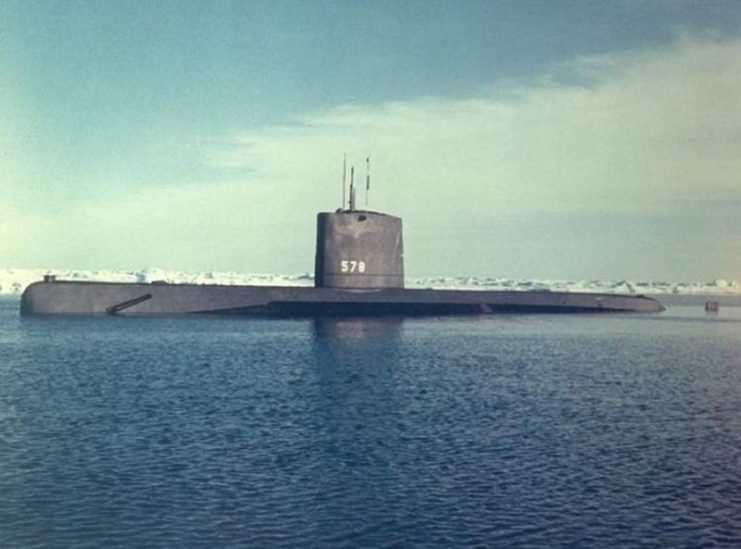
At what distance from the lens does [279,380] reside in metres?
30.3

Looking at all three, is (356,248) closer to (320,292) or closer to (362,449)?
(320,292)

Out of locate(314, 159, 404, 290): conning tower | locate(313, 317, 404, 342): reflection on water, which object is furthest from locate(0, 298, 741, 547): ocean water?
locate(314, 159, 404, 290): conning tower

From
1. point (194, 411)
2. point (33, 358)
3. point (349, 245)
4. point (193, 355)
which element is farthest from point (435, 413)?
point (349, 245)

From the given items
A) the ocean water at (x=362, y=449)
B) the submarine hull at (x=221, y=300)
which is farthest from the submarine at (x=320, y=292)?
the ocean water at (x=362, y=449)

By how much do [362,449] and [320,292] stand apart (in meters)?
37.6

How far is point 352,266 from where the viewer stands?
55875 millimetres

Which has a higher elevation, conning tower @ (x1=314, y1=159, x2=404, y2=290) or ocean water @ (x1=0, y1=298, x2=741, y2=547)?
conning tower @ (x1=314, y1=159, x2=404, y2=290)

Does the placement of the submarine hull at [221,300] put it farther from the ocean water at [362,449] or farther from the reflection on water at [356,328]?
the ocean water at [362,449]

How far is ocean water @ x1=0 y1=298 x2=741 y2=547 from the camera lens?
13.5m

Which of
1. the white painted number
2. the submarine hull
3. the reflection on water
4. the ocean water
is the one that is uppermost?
the white painted number

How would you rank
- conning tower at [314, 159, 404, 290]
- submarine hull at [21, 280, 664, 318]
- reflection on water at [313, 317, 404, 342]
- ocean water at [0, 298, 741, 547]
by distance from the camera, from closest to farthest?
1. ocean water at [0, 298, 741, 547]
2. reflection on water at [313, 317, 404, 342]
3. conning tower at [314, 159, 404, 290]
4. submarine hull at [21, 280, 664, 318]

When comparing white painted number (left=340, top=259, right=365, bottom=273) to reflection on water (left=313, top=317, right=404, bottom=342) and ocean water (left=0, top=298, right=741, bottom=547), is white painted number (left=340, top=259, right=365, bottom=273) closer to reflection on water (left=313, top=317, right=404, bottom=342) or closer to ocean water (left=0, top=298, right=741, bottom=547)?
reflection on water (left=313, top=317, right=404, bottom=342)

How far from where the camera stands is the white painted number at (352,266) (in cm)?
5581

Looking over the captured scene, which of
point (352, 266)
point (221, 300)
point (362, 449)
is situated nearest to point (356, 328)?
point (352, 266)
